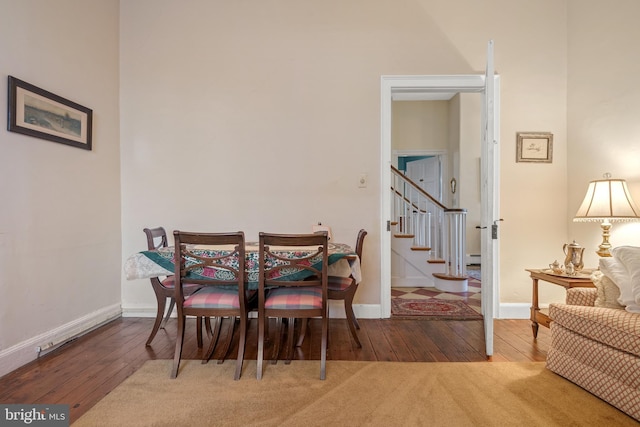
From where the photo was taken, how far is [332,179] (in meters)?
3.10

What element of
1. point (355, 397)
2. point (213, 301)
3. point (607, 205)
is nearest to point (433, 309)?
point (607, 205)

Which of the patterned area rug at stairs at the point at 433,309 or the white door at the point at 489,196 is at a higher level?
the white door at the point at 489,196

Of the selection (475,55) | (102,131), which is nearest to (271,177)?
(102,131)

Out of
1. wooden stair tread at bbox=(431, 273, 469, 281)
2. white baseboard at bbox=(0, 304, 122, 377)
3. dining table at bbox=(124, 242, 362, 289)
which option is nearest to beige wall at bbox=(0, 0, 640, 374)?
white baseboard at bbox=(0, 304, 122, 377)

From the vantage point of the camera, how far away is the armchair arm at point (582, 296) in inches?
79.0

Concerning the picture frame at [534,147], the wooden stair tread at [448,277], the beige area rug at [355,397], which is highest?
the picture frame at [534,147]

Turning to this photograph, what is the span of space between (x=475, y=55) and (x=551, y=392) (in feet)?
9.66

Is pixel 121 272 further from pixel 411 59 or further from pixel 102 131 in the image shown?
pixel 411 59

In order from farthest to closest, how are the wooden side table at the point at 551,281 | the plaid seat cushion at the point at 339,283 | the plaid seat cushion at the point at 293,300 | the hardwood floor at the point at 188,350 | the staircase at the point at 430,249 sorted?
the staircase at the point at 430,249, the plaid seat cushion at the point at 339,283, the wooden side table at the point at 551,281, the plaid seat cushion at the point at 293,300, the hardwood floor at the point at 188,350

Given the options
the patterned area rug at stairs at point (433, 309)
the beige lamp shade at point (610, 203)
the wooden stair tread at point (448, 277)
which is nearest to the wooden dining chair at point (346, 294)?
the patterned area rug at stairs at point (433, 309)

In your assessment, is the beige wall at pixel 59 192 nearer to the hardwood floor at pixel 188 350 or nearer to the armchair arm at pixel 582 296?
the hardwood floor at pixel 188 350

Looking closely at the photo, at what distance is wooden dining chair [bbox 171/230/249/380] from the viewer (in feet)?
6.36

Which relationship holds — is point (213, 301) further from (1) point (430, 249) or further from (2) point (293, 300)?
(1) point (430, 249)

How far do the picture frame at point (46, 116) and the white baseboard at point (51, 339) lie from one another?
4.91 ft
